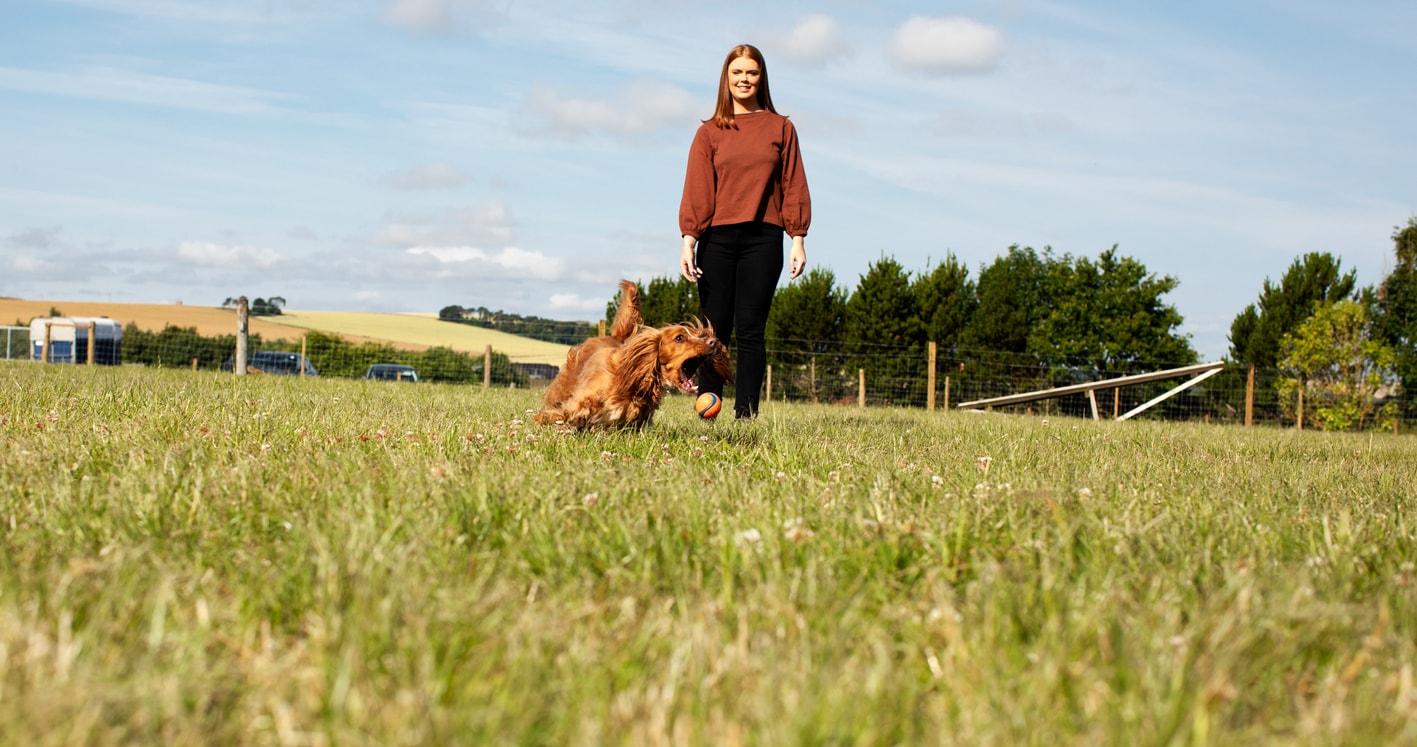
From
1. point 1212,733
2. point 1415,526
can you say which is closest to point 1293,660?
point 1212,733

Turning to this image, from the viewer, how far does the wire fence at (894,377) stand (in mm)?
27297

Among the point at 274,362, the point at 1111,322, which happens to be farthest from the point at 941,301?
the point at 274,362

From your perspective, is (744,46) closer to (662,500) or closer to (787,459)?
(787,459)

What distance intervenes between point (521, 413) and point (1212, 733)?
19.9 ft

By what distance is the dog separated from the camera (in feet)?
17.3

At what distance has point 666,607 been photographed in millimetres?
1890

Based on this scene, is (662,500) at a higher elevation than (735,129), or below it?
below

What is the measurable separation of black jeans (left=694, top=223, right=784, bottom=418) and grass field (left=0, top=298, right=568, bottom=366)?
4083 cm

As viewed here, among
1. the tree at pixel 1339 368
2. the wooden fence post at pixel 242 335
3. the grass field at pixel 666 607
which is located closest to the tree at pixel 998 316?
the tree at pixel 1339 368

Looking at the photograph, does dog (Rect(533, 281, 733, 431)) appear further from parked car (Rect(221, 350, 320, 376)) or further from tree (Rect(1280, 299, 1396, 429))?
tree (Rect(1280, 299, 1396, 429))

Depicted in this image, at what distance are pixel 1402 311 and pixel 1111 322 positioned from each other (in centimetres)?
958

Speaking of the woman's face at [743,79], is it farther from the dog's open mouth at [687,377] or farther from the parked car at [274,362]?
the parked car at [274,362]

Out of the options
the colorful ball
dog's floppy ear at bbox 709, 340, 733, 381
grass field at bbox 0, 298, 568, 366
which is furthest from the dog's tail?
grass field at bbox 0, 298, 568, 366

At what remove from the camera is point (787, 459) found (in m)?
3.91
